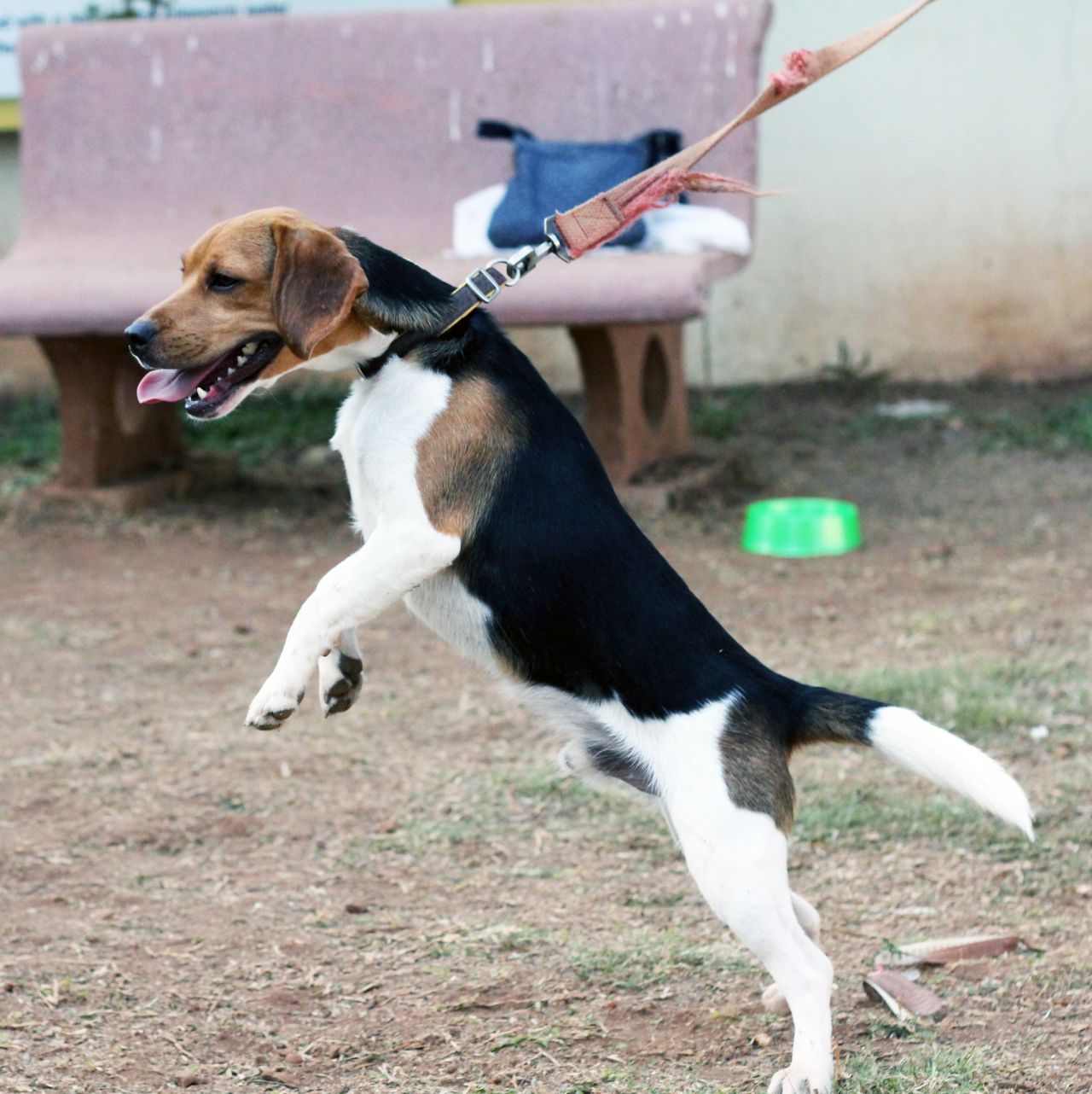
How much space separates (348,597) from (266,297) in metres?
0.48

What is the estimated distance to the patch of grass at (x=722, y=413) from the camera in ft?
23.8

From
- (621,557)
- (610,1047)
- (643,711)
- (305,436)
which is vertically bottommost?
(305,436)

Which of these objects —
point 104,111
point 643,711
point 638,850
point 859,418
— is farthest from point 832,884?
point 104,111

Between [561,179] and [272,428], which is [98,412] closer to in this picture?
[272,428]

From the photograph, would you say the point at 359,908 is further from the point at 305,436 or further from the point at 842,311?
the point at 842,311

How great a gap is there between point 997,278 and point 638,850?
523 centimetres

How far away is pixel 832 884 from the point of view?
10.7 ft

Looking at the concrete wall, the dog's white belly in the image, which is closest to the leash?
the dog's white belly

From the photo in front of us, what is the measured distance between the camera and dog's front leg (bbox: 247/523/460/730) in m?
2.35

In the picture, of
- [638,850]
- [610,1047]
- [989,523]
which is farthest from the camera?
[989,523]

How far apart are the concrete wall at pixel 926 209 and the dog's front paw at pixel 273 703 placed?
5.80 metres

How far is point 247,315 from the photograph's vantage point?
2.44 m

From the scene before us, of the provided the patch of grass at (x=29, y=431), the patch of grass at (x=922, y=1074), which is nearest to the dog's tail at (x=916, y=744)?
the patch of grass at (x=922, y=1074)

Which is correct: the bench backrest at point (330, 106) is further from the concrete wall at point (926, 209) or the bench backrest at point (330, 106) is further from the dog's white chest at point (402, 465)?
the dog's white chest at point (402, 465)
